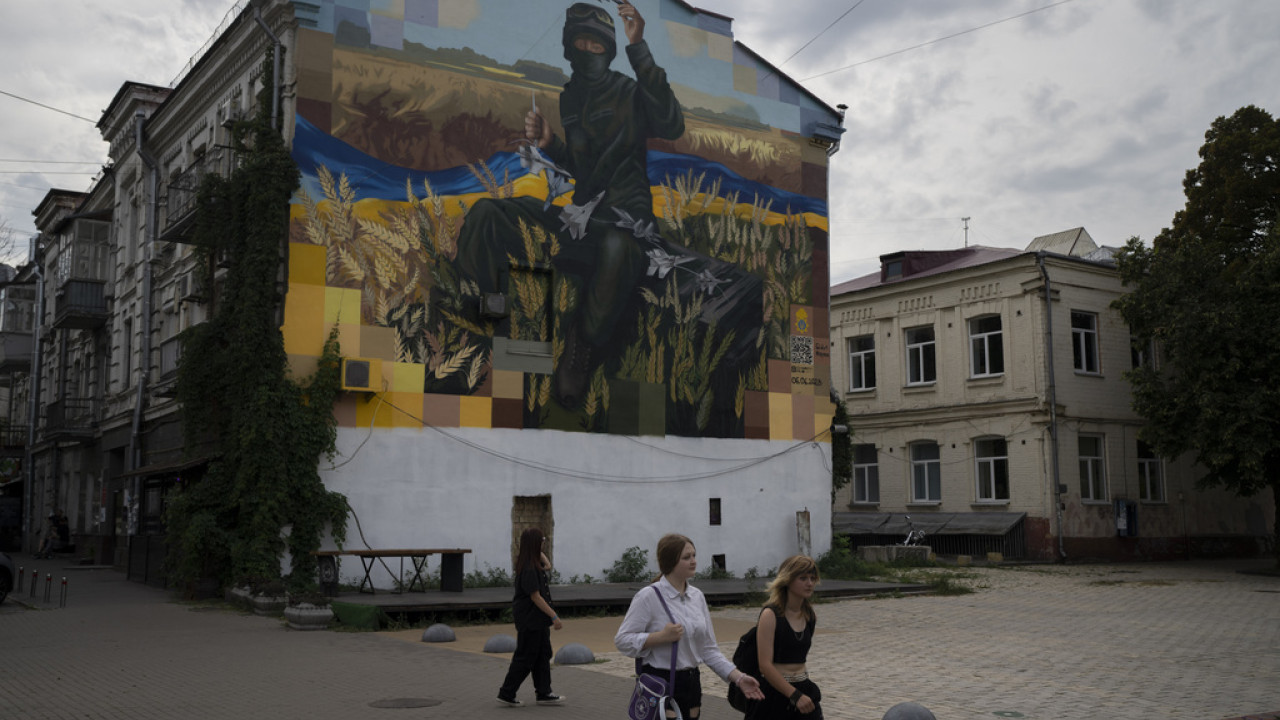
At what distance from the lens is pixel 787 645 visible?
6.23 m

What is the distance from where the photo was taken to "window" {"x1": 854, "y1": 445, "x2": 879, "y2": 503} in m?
39.6

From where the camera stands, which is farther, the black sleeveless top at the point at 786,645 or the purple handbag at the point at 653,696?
the purple handbag at the point at 653,696

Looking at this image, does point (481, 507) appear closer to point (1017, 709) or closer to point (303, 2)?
point (303, 2)

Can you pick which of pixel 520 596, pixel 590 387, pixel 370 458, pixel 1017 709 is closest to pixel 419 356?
pixel 370 458

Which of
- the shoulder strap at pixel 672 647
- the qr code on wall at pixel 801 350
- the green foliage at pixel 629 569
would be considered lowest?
the green foliage at pixel 629 569

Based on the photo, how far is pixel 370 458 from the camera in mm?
21297

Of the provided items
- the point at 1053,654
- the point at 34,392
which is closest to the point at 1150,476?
the point at 1053,654

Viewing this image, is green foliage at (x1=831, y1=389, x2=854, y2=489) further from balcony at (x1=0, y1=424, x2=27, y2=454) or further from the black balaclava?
balcony at (x1=0, y1=424, x2=27, y2=454)

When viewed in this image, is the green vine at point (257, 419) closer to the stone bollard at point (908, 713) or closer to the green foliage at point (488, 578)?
the green foliage at point (488, 578)

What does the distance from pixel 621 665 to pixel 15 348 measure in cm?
3902

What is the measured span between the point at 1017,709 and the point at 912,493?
92.7 ft

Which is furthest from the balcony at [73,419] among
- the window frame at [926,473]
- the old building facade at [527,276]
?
the window frame at [926,473]

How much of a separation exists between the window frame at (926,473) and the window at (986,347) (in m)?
2.95

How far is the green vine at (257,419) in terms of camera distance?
65.7 feet
